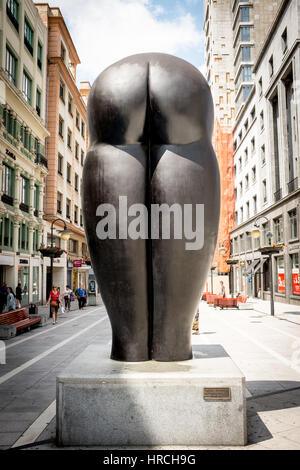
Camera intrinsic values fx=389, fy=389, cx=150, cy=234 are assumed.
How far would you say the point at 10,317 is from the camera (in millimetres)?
13164

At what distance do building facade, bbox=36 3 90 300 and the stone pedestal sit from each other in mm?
27658

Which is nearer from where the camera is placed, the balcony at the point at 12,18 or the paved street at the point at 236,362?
the paved street at the point at 236,362

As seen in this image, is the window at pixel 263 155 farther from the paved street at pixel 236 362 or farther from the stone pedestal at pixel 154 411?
the stone pedestal at pixel 154 411

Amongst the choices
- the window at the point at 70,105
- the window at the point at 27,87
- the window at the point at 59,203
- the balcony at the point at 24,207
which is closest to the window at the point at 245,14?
the window at the point at 70,105

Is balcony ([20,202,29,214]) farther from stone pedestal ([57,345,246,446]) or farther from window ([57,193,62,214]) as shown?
stone pedestal ([57,345,246,446])

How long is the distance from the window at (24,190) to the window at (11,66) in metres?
6.23

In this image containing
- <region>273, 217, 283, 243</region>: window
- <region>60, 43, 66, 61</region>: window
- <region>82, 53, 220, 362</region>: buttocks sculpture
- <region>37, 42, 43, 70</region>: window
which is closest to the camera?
<region>82, 53, 220, 362</region>: buttocks sculpture

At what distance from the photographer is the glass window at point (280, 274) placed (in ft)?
94.8

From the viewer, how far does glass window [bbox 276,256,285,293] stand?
28.9 m

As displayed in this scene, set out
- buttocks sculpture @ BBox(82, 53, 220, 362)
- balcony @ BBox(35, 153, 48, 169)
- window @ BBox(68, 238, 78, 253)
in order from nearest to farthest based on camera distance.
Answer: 1. buttocks sculpture @ BBox(82, 53, 220, 362)
2. balcony @ BBox(35, 153, 48, 169)
3. window @ BBox(68, 238, 78, 253)

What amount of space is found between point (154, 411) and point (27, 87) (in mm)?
28152

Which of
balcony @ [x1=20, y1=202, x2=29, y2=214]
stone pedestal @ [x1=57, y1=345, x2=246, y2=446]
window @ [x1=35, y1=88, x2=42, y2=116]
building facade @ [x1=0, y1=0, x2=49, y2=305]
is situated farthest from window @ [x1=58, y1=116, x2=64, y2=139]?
stone pedestal @ [x1=57, y1=345, x2=246, y2=446]

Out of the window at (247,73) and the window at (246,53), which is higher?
the window at (246,53)

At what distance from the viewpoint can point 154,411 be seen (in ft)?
11.4
